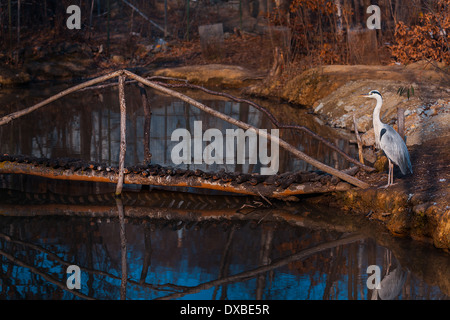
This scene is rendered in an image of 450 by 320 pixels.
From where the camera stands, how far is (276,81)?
18484 mm

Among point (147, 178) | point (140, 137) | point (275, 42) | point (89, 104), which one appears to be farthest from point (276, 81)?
point (147, 178)

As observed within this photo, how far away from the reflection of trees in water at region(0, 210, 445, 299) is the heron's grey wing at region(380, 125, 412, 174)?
1042 mm

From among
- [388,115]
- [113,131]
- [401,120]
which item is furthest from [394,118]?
[113,131]

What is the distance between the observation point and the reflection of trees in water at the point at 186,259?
19.8 feet

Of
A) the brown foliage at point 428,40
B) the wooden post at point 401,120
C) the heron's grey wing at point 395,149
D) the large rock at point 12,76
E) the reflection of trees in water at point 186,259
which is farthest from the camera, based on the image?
the large rock at point 12,76

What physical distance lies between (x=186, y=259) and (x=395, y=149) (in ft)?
9.38

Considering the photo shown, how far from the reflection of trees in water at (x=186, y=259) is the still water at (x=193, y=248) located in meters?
0.01

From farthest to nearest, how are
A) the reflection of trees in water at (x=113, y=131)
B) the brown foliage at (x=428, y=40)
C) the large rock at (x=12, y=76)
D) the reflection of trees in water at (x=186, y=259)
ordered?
the large rock at (x=12, y=76) < the brown foliage at (x=428, y=40) < the reflection of trees in water at (x=113, y=131) < the reflection of trees in water at (x=186, y=259)

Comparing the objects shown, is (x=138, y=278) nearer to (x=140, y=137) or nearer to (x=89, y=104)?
(x=140, y=137)

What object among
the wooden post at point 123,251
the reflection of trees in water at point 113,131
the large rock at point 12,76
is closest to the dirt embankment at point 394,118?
the reflection of trees in water at point 113,131

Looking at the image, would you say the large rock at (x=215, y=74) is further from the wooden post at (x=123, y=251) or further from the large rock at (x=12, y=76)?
the wooden post at (x=123, y=251)

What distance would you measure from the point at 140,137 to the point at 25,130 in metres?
2.53

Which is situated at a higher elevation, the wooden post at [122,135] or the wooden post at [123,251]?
the wooden post at [122,135]

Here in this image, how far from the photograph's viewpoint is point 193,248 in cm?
714
